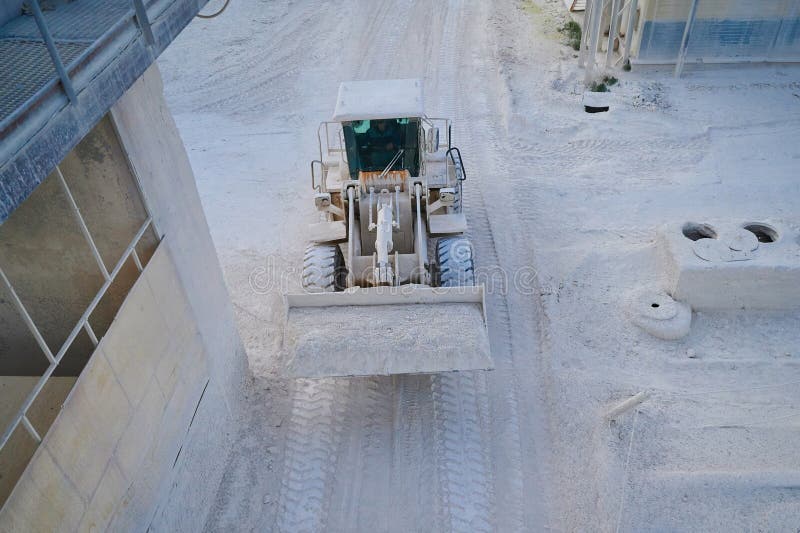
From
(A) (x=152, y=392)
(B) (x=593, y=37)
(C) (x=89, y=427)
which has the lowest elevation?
(B) (x=593, y=37)

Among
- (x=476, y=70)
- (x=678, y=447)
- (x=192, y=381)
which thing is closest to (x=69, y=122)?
(x=192, y=381)

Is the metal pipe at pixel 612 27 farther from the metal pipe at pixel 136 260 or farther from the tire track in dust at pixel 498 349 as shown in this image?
the metal pipe at pixel 136 260

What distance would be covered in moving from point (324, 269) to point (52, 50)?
16.0 feet

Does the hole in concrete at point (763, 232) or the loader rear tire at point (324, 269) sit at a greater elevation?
the loader rear tire at point (324, 269)

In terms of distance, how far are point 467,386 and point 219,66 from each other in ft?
39.1

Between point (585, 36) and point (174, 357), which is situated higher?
point (174, 357)

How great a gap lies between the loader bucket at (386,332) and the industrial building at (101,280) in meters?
1.05

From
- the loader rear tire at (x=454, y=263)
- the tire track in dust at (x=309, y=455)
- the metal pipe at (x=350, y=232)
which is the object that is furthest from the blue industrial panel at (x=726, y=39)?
the tire track in dust at (x=309, y=455)

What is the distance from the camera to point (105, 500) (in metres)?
4.85

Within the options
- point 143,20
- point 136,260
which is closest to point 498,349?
point 136,260

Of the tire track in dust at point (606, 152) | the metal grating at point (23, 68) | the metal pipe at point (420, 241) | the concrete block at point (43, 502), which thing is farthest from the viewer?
the tire track in dust at point (606, 152)

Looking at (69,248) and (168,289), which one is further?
(168,289)

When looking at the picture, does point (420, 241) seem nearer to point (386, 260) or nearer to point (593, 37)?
point (386, 260)

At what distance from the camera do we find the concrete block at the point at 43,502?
154 inches
